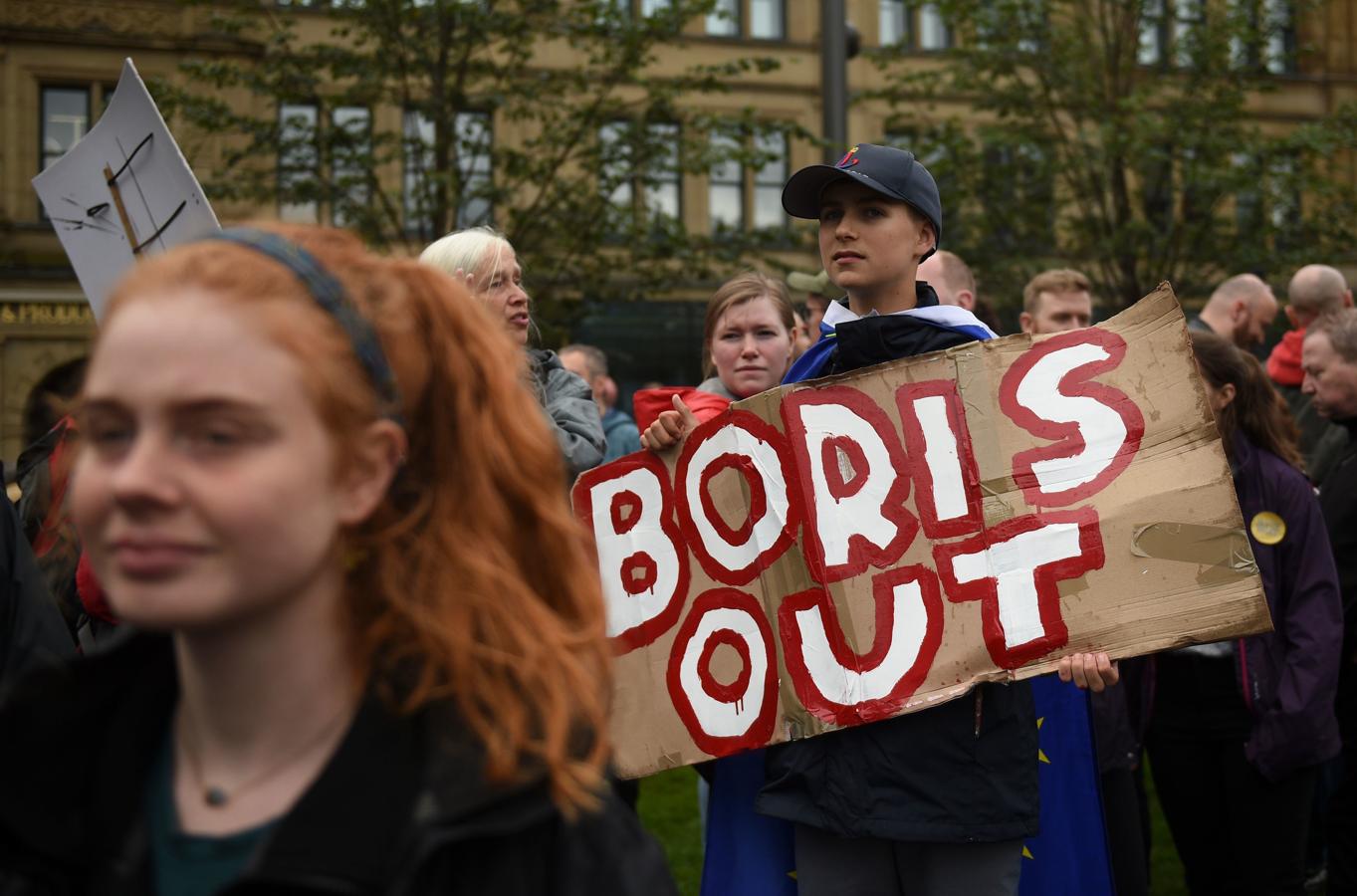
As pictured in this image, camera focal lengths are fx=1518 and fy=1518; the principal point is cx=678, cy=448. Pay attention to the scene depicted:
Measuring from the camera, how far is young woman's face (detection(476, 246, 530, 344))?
12.1 feet

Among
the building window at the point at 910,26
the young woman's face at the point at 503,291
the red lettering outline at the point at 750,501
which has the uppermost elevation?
the building window at the point at 910,26

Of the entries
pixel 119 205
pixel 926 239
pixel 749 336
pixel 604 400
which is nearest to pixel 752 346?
pixel 749 336

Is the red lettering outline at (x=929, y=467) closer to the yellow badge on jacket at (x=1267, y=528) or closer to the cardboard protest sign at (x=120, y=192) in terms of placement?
the yellow badge on jacket at (x=1267, y=528)

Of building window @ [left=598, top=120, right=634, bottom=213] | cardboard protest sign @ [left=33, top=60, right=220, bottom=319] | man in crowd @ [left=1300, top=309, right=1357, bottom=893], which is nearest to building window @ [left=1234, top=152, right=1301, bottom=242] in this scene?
building window @ [left=598, top=120, right=634, bottom=213]

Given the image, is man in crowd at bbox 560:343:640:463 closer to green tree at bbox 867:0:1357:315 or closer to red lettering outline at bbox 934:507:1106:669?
red lettering outline at bbox 934:507:1106:669

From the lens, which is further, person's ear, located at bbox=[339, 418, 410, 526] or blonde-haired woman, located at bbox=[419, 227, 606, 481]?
blonde-haired woman, located at bbox=[419, 227, 606, 481]

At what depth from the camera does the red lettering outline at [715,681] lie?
128 inches

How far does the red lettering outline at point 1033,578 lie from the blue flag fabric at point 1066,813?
1.27 feet

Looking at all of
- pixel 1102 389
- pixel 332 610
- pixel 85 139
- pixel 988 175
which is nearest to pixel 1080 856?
pixel 1102 389

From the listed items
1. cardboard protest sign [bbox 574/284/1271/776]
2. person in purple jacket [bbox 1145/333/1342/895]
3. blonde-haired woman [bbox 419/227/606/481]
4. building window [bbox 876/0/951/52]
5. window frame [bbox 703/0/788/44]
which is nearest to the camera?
cardboard protest sign [bbox 574/284/1271/776]

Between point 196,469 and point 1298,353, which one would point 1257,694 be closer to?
point 1298,353

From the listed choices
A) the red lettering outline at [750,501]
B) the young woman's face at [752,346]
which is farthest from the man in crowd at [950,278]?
the red lettering outline at [750,501]

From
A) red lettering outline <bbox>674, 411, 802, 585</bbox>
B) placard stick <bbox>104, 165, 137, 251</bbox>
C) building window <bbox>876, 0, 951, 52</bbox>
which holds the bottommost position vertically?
red lettering outline <bbox>674, 411, 802, 585</bbox>

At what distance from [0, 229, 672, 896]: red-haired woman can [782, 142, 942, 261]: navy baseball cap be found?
1.82 m
